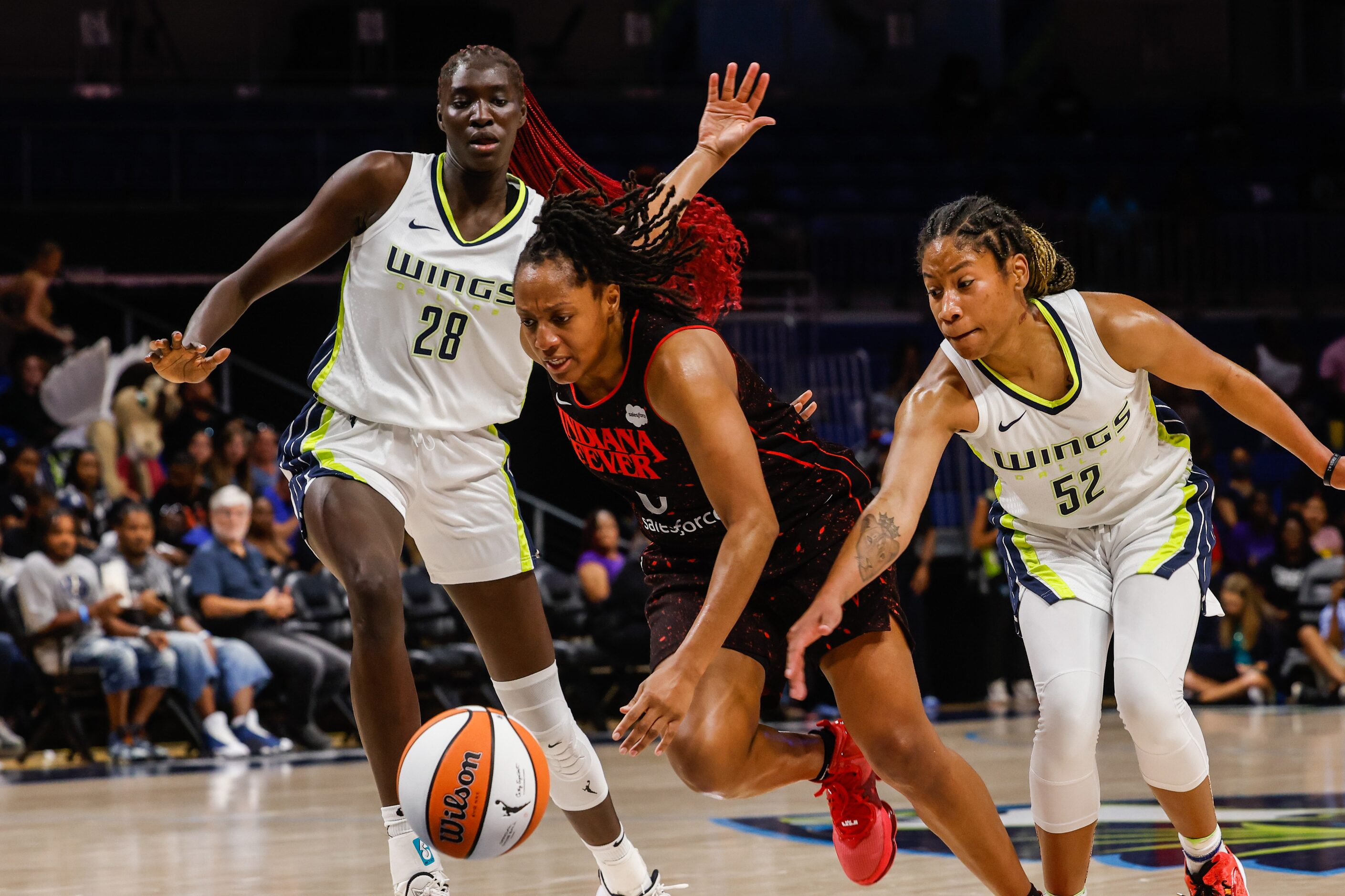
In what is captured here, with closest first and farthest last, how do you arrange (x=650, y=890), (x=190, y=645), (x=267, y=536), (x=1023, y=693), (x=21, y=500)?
(x=650, y=890), (x=190, y=645), (x=267, y=536), (x=21, y=500), (x=1023, y=693)

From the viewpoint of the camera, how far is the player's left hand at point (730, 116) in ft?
16.0

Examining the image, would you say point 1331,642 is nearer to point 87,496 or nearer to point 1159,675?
point 1159,675

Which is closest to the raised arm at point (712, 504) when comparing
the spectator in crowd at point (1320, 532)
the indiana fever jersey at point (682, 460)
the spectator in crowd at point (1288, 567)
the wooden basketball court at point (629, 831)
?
the indiana fever jersey at point (682, 460)

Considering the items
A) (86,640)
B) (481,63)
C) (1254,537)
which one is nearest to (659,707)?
(481,63)

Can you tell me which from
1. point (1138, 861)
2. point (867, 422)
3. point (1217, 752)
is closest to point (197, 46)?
point (867, 422)

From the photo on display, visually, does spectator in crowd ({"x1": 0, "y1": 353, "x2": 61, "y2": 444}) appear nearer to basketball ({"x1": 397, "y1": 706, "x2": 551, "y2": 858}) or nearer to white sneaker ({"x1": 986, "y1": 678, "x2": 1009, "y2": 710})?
white sneaker ({"x1": 986, "y1": 678, "x2": 1009, "y2": 710})

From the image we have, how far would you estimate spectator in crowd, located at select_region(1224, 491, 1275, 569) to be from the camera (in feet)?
40.6

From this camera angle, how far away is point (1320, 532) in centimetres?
1195

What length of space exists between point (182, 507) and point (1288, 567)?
785 centimetres

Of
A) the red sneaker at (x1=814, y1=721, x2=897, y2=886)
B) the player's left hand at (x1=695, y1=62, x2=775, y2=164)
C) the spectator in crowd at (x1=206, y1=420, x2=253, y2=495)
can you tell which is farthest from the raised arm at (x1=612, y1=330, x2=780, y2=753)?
the spectator in crowd at (x1=206, y1=420, x2=253, y2=495)

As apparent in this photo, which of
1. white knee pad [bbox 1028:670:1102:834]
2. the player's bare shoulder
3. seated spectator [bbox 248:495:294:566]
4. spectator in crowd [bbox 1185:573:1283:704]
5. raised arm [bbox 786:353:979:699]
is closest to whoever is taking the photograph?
raised arm [bbox 786:353:979:699]

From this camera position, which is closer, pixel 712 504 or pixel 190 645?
pixel 712 504

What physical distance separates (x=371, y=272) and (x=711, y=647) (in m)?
1.71

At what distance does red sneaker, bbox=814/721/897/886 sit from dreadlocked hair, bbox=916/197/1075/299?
1.32 m
